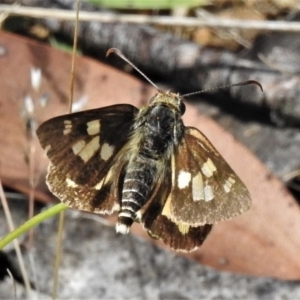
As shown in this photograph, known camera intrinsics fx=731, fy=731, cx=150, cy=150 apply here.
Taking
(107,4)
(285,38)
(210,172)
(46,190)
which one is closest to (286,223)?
(210,172)

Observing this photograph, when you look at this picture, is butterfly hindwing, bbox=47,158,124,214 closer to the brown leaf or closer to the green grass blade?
the green grass blade

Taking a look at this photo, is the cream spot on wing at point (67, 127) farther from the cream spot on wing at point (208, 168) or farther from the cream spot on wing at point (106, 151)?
the cream spot on wing at point (208, 168)

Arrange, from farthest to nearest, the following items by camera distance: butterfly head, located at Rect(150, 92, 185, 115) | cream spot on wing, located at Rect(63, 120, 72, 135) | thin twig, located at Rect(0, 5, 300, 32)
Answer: thin twig, located at Rect(0, 5, 300, 32) < butterfly head, located at Rect(150, 92, 185, 115) < cream spot on wing, located at Rect(63, 120, 72, 135)

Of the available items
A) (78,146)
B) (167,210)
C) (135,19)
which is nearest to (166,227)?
(167,210)

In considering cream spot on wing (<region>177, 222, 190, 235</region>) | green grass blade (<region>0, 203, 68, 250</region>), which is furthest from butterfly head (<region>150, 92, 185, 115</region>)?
green grass blade (<region>0, 203, 68, 250</region>)

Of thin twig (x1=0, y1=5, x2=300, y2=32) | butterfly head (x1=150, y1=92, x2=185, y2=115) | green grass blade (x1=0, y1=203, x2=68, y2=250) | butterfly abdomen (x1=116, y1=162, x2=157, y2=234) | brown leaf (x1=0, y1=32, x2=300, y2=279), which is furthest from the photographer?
thin twig (x1=0, y1=5, x2=300, y2=32)

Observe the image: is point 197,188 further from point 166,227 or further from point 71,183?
point 71,183

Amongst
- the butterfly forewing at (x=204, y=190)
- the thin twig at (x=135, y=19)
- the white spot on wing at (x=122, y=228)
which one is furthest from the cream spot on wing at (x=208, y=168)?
the thin twig at (x=135, y=19)

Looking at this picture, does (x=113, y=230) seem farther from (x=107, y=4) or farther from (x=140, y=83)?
(x=107, y=4)
